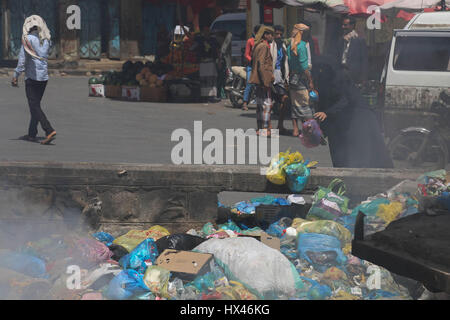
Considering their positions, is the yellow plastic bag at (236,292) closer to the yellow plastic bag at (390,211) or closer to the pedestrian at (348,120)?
the yellow plastic bag at (390,211)

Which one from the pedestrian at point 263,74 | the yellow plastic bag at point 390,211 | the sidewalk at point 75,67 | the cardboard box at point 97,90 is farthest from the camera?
the sidewalk at point 75,67

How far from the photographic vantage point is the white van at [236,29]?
776 inches

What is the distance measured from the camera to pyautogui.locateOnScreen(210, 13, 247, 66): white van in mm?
19719

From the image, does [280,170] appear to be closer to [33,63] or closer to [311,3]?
[33,63]

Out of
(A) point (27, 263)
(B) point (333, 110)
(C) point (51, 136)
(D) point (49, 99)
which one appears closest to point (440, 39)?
(B) point (333, 110)

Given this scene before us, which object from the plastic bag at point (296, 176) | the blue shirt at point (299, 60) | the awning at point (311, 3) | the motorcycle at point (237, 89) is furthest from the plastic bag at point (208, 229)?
the awning at point (311, 3)

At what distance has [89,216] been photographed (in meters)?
7.29

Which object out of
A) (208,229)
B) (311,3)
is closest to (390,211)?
(208,229)

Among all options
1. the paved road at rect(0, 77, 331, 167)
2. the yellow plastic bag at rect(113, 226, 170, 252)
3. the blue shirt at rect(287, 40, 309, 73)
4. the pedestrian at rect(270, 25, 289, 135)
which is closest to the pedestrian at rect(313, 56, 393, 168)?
the yellow plastic bag at rect(113, 226, 170, 252)

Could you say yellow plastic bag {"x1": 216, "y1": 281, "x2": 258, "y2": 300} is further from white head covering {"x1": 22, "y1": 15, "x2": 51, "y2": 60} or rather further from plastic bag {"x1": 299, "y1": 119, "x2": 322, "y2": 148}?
white head covering {"x1": 22, "y1": 15, "x2": 51, "y2": 60}

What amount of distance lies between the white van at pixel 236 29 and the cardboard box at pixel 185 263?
13814mm

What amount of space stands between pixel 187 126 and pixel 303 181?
7.74 m

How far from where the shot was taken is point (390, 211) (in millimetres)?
6887

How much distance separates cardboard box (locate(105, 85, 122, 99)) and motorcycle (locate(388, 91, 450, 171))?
981cm
